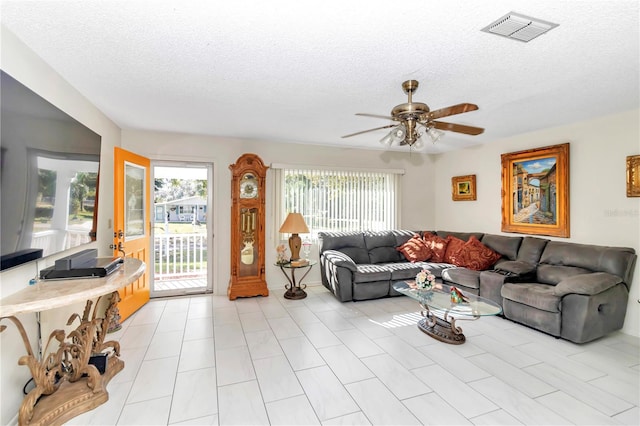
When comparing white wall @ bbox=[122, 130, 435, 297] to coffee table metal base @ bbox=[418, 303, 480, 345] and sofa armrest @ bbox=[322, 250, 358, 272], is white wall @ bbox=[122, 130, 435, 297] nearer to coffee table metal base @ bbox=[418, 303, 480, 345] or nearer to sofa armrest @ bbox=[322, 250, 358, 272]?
sofa armrest @ bbox=[322, 250, 358, 272]

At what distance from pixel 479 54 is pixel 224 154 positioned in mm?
3590

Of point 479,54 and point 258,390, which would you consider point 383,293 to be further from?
point 479,54

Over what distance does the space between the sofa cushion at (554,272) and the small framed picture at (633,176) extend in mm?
933

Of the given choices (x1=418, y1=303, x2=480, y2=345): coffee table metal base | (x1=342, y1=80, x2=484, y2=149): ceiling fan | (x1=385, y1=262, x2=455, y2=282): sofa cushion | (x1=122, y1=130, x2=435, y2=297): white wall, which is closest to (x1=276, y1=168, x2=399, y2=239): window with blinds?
(x1=122, y1=130, x2=435, y2=297): white wall

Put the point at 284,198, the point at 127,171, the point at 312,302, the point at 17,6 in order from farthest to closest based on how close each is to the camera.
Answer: the point at 284,198 < the point at 312,302 < the point at 127,171 < the point at 17,6

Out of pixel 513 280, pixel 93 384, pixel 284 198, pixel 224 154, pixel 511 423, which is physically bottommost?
pixel 511 423

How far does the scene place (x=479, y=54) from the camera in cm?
208

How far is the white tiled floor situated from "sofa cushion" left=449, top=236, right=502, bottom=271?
871mm

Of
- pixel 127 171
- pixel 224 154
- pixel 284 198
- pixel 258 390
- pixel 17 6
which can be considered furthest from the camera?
pixel 284 198

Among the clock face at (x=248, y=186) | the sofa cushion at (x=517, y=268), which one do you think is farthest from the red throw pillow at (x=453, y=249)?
the clock face at (x=248, y=186)

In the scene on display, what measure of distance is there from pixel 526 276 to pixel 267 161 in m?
3.86

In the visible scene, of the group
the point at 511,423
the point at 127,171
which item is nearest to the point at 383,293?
the point at 511,423

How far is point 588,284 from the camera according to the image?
114 inches

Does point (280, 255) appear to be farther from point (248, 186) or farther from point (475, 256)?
point (475, 256)
